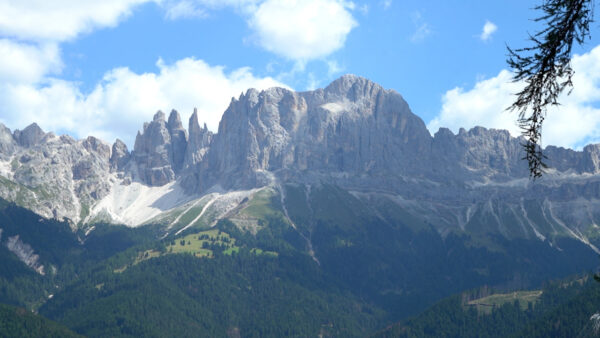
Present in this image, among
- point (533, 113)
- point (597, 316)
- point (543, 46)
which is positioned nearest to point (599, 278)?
point (597, 316)

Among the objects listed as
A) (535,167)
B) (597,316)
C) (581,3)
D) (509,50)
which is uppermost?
(581,3)

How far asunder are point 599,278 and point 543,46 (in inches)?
257

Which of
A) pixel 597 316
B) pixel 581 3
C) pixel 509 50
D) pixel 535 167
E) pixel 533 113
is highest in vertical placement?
pixel 581 3

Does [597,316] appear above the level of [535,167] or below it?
below

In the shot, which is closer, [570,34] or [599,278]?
[599,278]

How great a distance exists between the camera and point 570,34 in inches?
748

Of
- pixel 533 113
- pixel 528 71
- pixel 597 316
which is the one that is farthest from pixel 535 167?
pixel 597 316

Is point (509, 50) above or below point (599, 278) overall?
above

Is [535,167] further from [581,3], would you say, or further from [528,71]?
[581,3]

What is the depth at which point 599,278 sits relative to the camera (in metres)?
17.8

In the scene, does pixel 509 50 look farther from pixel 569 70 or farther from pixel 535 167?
pixel 535 167

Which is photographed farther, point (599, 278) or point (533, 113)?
point (533, 113)

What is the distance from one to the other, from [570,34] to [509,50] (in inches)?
75.7

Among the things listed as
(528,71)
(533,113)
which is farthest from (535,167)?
(528,71)
